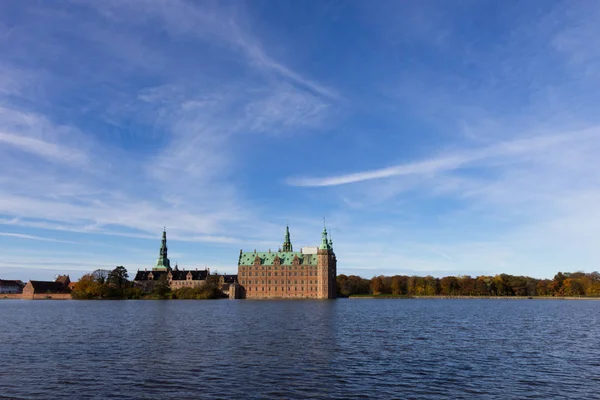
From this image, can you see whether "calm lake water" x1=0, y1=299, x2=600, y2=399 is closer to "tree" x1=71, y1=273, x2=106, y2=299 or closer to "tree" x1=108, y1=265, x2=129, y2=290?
"tree" x1=71, y1=273, x2=106, y2=299

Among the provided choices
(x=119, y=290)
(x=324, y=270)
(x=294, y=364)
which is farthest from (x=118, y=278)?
(x=294, y=364)

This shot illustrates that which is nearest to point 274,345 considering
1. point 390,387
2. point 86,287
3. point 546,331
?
point 390,387

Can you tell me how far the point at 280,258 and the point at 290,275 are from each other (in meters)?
7.44

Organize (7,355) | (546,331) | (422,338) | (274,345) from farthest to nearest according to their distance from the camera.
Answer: (546,331) < (422,338) < (274,345) < (7,355)

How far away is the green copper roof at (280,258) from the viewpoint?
175 meters

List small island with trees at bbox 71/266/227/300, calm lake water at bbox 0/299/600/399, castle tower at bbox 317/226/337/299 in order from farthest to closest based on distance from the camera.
→ castle tower at bbox 317/226/337/299 < small island with trees at bbox 71/266/227/300 < calm lake water at bbox 0/299/600/399

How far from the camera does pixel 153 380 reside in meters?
26.7

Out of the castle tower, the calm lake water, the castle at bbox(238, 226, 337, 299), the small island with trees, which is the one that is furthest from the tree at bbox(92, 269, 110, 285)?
the calm lake water

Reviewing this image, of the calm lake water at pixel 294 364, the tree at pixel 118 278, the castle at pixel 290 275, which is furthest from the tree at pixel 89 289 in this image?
the calm lake water at pixel 294 364

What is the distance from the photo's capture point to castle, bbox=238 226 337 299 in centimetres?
17062

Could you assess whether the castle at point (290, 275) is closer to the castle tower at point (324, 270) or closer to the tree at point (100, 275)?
the castle tower at point (324, 270)

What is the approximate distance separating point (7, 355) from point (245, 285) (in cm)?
14216

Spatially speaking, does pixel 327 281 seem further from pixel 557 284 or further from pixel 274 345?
pixel 274 345

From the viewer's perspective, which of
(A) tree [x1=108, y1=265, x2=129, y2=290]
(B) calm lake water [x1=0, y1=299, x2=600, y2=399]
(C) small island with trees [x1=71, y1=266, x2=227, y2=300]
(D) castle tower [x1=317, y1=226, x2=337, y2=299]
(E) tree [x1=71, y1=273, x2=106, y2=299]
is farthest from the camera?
(D) castle tower [x1=317, y1=226, x2=337, y2=299]
